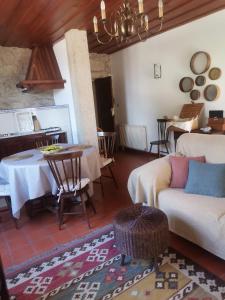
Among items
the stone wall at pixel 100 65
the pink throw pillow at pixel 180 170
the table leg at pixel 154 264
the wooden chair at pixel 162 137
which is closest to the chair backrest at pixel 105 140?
the wooden chair at pixel 162 137

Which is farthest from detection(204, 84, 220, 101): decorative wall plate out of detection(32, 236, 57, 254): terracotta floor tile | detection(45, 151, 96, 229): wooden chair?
detection(32, 236, 57, 254): terracotta floor tile

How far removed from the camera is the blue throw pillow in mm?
2078

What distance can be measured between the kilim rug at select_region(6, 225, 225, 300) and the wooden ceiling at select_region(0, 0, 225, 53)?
2768 mm

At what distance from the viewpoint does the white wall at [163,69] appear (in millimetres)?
3926

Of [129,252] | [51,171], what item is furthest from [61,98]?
[129,252]

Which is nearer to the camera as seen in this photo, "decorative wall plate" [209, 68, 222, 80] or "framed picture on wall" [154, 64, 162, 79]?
"decorative wall plate" [209, 68, 222, 80]

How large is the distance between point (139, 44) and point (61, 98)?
6.95 ft

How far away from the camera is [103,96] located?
609 centimetres

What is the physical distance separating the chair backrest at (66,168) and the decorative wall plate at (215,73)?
2816mm

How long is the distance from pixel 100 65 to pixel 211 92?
2995mm

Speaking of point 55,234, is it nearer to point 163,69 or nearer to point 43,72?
point 43,72

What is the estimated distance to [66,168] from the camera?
2.68 meters

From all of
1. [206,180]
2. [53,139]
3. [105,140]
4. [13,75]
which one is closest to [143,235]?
[206,180]

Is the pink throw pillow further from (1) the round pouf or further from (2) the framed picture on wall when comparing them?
(2) the framed picture on wall
